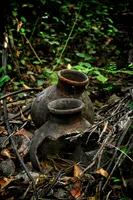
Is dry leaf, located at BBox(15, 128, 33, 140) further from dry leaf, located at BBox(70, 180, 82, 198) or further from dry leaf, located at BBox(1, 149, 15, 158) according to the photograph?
dry leaf, located at BBox(70, 180, 82, 198)

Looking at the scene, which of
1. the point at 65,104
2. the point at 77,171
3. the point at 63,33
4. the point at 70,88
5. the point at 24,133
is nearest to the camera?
the point at 77,171

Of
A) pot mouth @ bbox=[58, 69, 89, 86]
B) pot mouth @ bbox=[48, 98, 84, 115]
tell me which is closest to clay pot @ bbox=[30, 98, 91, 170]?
pot mouth @ bbox=[48, 98, 84, 115]

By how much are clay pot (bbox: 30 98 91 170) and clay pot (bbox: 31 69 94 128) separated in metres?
0.19

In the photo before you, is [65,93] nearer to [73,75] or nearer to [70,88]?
[70,88]

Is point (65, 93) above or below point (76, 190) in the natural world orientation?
above

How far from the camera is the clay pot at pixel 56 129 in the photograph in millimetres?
2312

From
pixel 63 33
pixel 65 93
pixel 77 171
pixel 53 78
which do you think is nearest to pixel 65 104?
pixel 65 93

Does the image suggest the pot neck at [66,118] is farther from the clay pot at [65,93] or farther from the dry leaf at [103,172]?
the dry leaf at [103,172]

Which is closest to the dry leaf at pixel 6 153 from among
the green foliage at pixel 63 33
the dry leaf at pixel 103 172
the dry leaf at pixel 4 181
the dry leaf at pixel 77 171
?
the dry leaf at pixel 4 181

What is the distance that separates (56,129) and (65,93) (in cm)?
40

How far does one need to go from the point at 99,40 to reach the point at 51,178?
375 centimetres

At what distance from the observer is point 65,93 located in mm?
2643

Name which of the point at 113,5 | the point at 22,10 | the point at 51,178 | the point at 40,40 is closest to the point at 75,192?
the point at 51,178

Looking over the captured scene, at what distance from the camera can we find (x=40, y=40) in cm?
514
